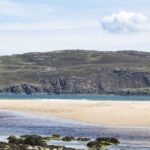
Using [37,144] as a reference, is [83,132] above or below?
below

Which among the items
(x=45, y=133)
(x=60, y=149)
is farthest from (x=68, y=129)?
(x=60, y=149)

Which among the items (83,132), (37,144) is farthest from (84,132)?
(37,144)

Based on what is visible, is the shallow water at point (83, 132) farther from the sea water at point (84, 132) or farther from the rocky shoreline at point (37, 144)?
the rocky shoreline at point (37, 144)

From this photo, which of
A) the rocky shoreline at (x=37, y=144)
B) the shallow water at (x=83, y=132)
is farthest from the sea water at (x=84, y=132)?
the rocky shoreline at (x=37, y=144)

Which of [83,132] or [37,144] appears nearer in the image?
[37,144]

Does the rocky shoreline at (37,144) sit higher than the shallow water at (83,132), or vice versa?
the rocky shoreline at (37,144)

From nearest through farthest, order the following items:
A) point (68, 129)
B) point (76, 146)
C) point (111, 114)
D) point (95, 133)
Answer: point (76, 146)
point (95, 133)
point (68, 129)
point (111, 114)

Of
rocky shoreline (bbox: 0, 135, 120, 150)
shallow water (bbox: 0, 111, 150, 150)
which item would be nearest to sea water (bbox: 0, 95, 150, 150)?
shallow water (bbox: 0, 111, 150, 150)

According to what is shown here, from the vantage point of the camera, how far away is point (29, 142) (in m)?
30.1

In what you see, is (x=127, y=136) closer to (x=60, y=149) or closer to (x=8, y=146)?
(x=60, y=149)

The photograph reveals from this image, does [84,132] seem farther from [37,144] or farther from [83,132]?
[37,144]

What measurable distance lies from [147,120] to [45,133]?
49.0 ft

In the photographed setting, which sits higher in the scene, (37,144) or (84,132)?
(37,144)

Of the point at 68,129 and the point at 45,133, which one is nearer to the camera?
the point at 45,133
